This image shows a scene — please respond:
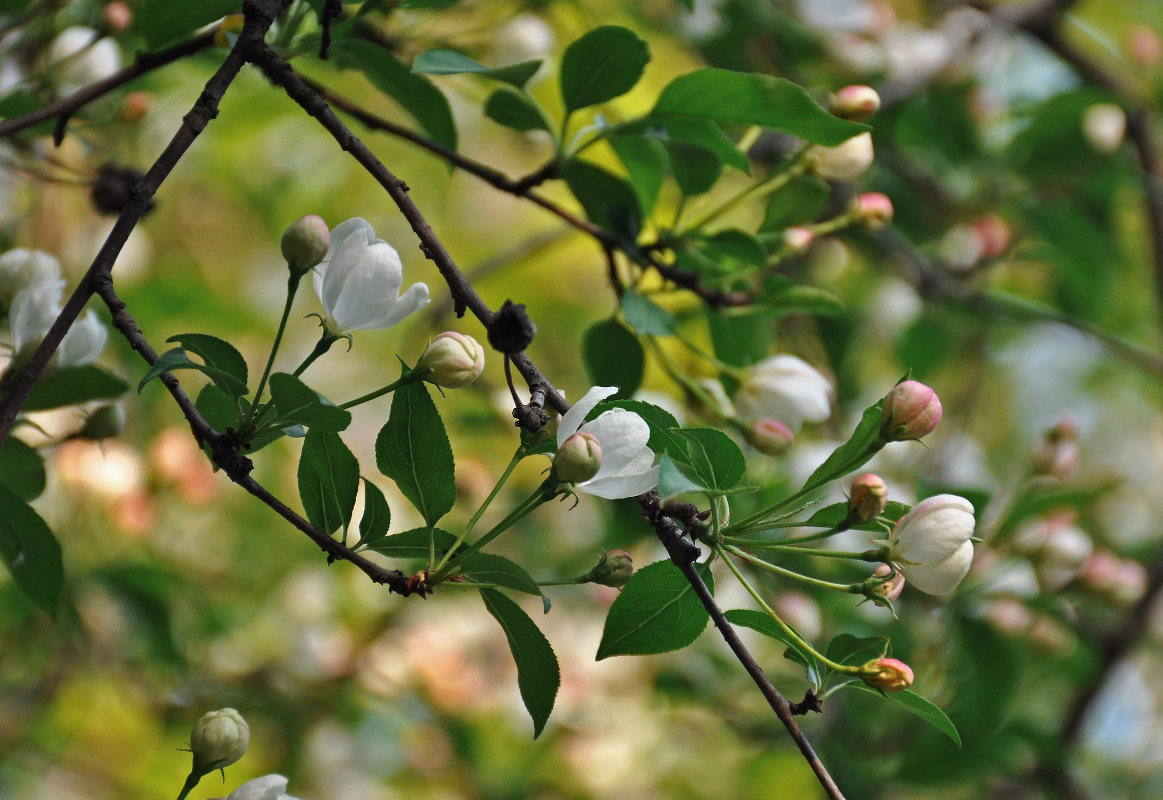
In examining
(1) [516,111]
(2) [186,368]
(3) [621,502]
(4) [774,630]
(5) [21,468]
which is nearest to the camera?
(2) [186,368]

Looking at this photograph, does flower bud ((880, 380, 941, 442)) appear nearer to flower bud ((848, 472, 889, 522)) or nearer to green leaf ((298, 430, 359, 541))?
flower bud ((848, 472, 889, 522))

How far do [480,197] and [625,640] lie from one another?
2127 millimetres

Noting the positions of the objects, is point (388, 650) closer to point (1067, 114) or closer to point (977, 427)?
point (1067, 114)

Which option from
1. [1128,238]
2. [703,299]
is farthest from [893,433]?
[1128,238]

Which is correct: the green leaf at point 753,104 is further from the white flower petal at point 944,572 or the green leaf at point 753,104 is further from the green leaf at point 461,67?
the white flower petal at point 944,572

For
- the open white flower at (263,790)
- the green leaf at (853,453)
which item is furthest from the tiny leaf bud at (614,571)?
the open white flower at (263,790)

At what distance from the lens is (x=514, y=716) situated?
1815 mm

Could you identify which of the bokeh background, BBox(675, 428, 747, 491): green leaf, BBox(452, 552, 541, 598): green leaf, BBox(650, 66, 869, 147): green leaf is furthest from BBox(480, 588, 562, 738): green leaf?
the bokeh background

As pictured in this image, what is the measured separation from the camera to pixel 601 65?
0.72 m

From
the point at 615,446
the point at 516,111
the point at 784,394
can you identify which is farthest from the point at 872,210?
the point at 615,446

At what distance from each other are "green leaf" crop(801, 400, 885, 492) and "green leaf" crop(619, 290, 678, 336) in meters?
0.22

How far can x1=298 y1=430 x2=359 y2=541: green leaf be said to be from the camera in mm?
584

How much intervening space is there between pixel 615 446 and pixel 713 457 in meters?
0.05

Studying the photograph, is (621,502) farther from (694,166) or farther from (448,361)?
(448,361)
